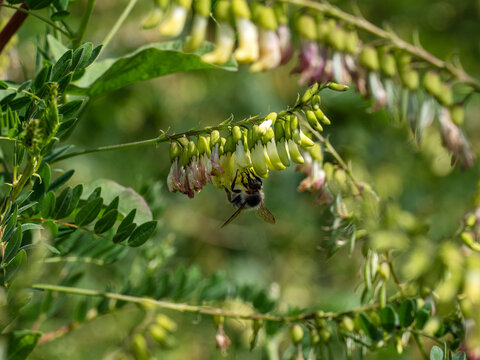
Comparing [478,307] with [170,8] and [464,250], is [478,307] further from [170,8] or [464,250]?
[170,8]

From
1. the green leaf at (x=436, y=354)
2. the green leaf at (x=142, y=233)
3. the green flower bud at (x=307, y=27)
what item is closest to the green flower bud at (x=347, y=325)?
the green leaf at (x=436, y=354)

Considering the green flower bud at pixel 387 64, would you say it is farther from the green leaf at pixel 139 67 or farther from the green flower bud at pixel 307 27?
the green leaf at pixel 139 67

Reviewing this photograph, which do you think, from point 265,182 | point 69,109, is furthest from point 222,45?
point 265,182

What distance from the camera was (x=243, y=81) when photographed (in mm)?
3303

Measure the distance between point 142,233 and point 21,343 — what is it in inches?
9.7

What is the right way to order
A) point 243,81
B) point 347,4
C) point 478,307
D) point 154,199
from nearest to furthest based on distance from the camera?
point 478,307 < point 154,199 < point 243,81 < point 347,4

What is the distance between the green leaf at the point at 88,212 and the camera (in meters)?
1.02

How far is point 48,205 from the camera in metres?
0.99

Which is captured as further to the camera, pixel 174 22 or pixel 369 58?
pixel 369 58

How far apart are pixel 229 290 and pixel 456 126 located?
0.62 m

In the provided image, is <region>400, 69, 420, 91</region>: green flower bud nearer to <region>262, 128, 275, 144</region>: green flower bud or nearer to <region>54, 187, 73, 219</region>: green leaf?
<region>262, 128, 275, 144</region>: green flower bud

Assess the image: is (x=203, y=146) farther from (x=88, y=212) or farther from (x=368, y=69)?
(x=368, y=69)

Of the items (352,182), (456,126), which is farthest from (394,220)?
(456,126)

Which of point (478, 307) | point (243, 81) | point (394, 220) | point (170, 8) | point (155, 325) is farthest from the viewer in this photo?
point (243, 81)
